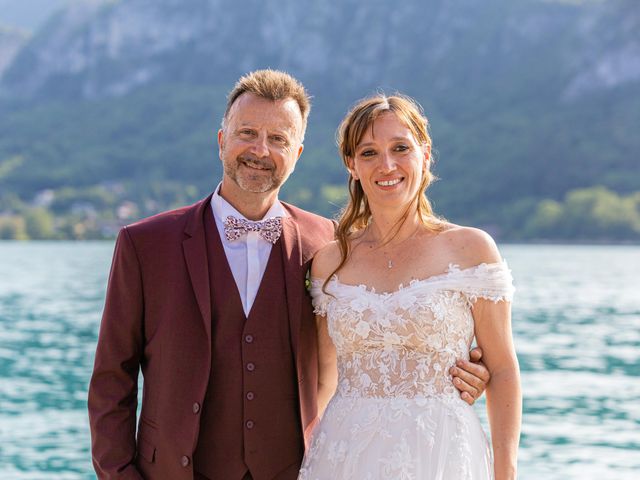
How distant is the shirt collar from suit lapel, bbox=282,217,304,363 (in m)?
0.05

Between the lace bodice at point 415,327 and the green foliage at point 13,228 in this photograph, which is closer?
the lace bodice at point 415,327

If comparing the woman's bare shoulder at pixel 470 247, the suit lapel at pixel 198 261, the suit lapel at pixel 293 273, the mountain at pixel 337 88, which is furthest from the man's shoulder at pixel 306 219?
the mountain at pixel 337 88

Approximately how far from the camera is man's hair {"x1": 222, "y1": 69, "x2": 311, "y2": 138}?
3.60 meters

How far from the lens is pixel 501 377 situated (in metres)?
3.50

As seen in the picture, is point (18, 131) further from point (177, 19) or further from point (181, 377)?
point (181, 377)

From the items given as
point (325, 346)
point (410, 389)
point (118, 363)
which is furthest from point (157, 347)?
point (410, 389)

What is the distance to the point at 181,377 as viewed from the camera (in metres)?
3.44

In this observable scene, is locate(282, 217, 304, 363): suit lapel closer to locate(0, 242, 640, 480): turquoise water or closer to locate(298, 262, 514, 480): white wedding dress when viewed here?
locate(298, 262, 514, 480): white wedding dress

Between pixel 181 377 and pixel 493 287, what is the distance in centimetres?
116

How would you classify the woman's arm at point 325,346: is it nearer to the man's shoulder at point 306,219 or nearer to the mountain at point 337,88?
the man's shoulder at point 306,219

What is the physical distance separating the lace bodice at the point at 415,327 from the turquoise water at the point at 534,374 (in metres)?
9.95

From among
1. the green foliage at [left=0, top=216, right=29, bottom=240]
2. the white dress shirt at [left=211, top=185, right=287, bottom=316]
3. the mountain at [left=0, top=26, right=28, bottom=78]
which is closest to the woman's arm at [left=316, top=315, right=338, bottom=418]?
the white dress shirt at [left=211, top=185, right=287, bottom=316]

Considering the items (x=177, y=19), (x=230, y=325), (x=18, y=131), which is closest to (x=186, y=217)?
(x=230, y=325)

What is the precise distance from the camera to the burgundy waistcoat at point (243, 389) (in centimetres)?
345
